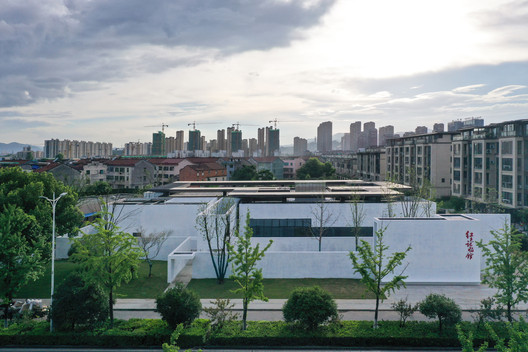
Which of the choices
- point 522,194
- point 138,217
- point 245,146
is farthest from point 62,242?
point 245,146

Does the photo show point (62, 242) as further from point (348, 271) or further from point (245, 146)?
point (245, 146)

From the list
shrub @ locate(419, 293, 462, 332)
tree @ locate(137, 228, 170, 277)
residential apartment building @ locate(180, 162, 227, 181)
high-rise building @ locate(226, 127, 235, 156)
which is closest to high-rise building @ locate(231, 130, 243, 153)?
high-rise building @ locate(226, 127, 235, 156)

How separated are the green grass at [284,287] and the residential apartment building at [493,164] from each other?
76.3ft

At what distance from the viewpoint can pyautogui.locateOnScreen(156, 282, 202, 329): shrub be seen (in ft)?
52.4

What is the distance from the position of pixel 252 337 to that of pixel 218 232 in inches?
441

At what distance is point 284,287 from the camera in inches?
890

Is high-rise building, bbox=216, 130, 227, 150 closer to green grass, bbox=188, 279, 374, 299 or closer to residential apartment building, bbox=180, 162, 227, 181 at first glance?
residential apartment building, bbox=180, 162, 227, 181

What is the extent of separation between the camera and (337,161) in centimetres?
11106

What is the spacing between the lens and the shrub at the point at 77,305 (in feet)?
52.3

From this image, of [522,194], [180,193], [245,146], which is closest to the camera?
[180,193]

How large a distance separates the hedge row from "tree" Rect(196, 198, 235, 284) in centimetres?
773

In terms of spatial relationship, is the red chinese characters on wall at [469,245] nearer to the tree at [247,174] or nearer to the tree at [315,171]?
the tree at [247,174]

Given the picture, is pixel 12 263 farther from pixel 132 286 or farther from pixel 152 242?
pixel 152 242

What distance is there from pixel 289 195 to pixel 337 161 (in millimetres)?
82170
